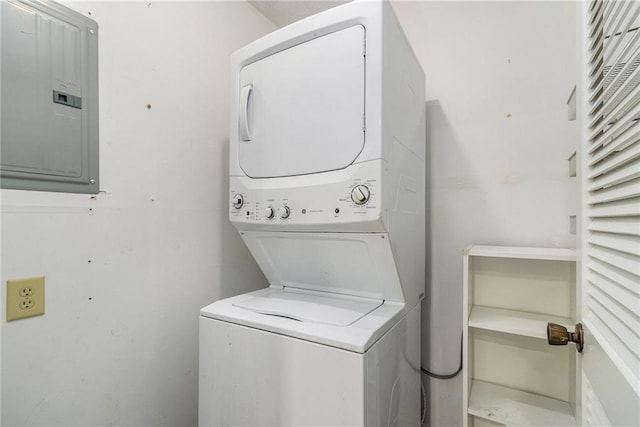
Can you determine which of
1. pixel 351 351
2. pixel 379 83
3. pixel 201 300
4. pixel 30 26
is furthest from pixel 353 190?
pixel 30 26

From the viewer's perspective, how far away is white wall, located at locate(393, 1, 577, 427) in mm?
1392

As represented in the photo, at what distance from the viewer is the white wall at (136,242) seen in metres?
0.99

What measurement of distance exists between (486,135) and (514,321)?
88 centimetres

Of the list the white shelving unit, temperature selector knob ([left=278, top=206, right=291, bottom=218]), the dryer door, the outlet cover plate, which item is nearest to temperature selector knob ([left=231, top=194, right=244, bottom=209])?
the dryer door

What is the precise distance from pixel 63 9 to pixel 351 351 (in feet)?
4.74

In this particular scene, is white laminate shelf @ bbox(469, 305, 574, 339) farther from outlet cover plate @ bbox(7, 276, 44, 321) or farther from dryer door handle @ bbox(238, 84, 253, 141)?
outlet cover plate @ bbox(7, 276, 44, 321)

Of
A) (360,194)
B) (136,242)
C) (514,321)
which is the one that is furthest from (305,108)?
(514,321)

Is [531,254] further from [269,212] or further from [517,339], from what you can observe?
[269,212]

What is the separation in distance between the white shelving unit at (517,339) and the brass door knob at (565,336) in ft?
1.08

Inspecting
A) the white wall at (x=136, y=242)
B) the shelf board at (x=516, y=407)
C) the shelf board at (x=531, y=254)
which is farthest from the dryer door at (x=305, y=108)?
the shelf board at (x=516, y=407)

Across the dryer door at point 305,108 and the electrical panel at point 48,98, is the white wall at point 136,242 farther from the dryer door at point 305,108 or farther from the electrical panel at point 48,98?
the dryer door at point 305,108

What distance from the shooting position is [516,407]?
1.32m

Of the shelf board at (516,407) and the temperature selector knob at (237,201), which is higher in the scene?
the temperature selector knob at (237,201)

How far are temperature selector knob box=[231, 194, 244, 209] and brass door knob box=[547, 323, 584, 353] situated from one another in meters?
1.17
